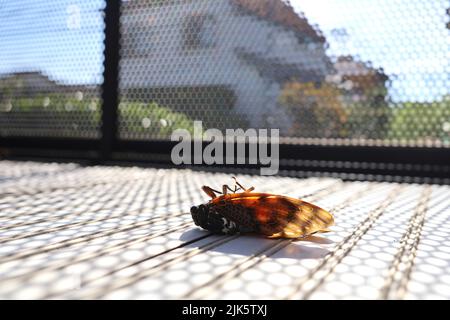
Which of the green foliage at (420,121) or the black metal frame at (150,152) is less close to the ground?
the green foliage at (420,121)

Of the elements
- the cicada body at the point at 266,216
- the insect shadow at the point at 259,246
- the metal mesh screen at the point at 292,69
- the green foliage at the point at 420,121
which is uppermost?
the metal mesh screen at the point at 292,69

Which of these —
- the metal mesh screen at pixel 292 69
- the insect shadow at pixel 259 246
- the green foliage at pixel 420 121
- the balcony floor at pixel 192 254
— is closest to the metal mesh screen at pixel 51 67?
the metal mesh screen at pixel 292 69

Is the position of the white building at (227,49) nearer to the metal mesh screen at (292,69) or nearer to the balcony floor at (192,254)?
the metal mesh screen at (292,69)

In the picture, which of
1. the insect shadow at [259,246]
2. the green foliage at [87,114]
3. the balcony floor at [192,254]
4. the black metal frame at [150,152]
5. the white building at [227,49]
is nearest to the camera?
the balcony floor at [192,254]

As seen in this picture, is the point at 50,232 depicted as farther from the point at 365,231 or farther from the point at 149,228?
the point at 365,231

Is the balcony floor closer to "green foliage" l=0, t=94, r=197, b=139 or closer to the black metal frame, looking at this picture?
the black metal frame

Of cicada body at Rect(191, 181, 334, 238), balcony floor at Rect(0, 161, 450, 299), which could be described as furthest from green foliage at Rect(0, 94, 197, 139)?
cicada body at Rect(191, 181, 334, 238)
